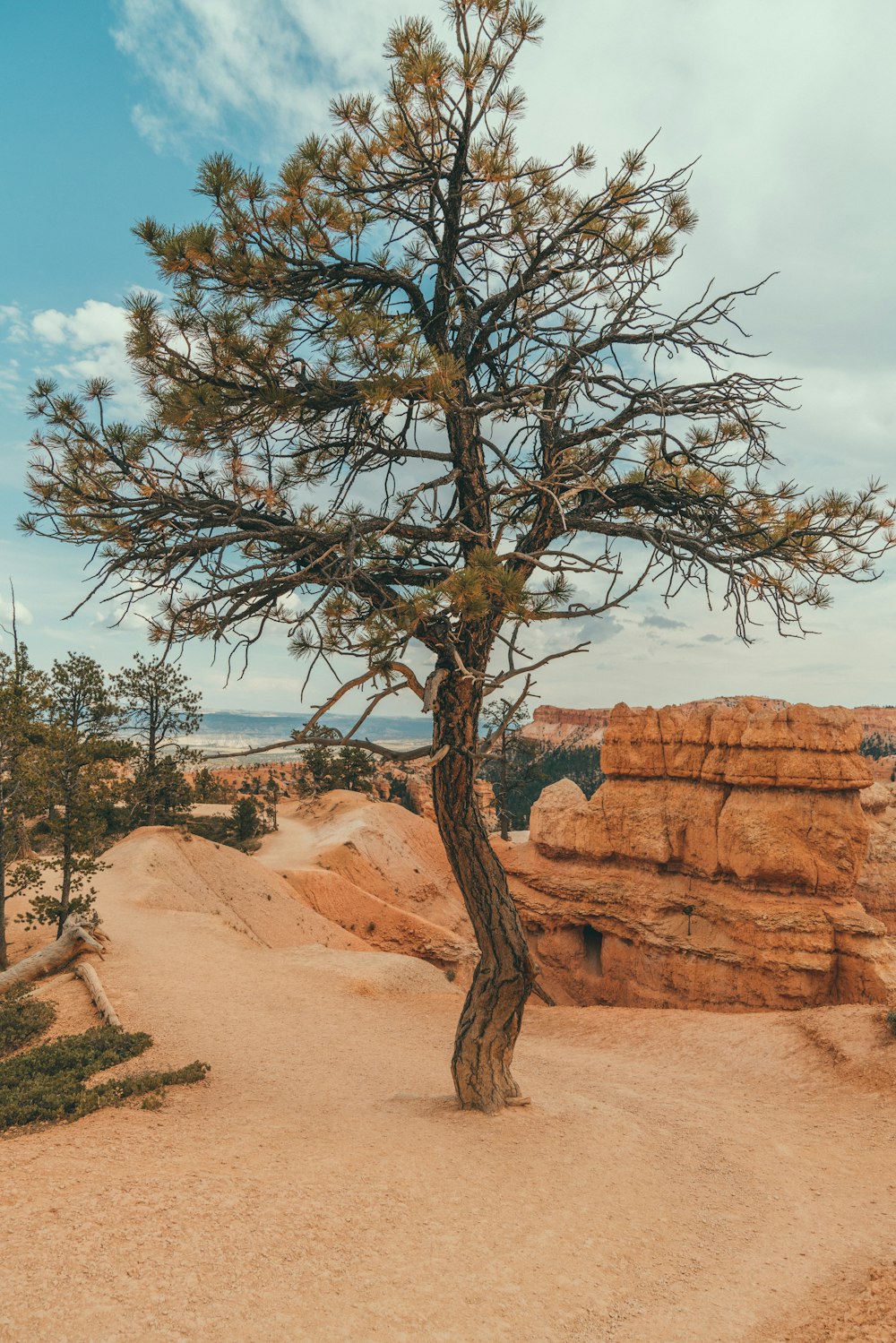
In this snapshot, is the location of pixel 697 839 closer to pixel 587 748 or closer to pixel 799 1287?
pixel 799 1287

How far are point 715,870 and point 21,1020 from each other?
1612 centimetres

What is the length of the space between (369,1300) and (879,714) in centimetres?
10500

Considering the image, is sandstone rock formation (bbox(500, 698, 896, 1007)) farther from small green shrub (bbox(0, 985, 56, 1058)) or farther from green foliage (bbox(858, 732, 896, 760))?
green foliage (bbox(858, 732, 896, 760))

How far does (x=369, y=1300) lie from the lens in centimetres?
473

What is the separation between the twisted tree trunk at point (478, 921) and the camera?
25.2 feet

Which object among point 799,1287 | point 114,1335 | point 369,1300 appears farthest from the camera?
point 799,1287

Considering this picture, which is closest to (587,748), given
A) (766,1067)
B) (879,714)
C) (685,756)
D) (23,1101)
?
(879,714)

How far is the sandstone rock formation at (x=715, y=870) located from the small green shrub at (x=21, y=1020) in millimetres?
14418

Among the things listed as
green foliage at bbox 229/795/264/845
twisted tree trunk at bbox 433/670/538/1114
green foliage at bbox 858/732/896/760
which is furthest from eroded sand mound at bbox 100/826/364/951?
green foliage at bbox 858/732/896/760

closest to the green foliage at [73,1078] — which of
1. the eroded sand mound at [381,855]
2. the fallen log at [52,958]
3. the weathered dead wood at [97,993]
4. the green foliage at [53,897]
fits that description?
the weathered dead wood at [97,993]

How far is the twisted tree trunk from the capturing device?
25.2 ft

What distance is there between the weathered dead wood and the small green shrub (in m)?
0.65

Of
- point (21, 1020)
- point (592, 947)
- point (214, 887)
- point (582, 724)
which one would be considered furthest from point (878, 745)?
point (21, 1020)

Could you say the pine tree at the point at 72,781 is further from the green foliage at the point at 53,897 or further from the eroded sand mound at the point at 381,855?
the eroded sand mound at the point at 381,855
